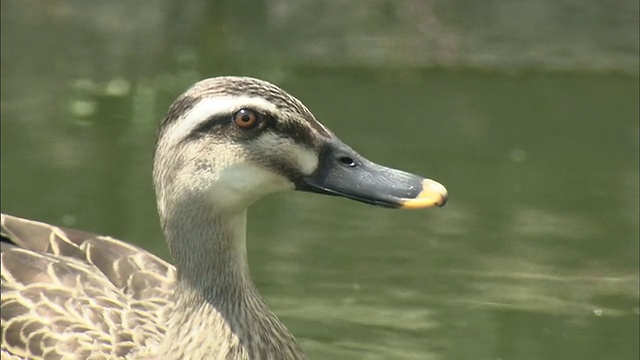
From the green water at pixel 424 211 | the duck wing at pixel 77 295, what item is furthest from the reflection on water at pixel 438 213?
the duck wing at pixel 77 295

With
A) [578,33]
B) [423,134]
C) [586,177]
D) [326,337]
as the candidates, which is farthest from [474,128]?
[326,337]

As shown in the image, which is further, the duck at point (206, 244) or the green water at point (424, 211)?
the green water at point (424, 211)

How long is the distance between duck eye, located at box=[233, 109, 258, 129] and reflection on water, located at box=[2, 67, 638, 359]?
207 cm

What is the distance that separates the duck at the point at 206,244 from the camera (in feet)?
13.8

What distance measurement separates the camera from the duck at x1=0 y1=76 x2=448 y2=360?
422cm

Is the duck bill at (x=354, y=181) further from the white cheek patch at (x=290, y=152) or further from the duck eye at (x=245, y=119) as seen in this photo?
the duck eye at (x=245, y=119)

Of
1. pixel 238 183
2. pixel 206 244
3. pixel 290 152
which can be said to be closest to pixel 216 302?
pixel 206 244

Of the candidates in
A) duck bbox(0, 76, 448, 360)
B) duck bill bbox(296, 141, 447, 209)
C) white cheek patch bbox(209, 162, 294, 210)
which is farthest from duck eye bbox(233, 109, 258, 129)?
duck bill bbox(296, 141, 447, 209)

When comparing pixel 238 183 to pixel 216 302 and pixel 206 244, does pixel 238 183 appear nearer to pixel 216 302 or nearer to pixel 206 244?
pixel 206 244

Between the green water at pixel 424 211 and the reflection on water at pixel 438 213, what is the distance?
13mm

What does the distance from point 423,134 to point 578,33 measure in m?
2.20

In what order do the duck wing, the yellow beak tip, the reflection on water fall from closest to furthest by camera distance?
the yellow beak tip, the duck wing, the reflection on water

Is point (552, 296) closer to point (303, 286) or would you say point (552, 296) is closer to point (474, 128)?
point (303, 286)

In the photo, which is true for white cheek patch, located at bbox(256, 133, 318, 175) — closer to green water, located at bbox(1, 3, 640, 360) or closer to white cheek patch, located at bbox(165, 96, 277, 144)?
white cheek patch, located at bbox(165, 96, 277, 144)
